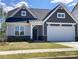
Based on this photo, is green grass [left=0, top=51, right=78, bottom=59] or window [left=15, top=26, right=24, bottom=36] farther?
window [left=15, top=26, right=24, bottom=36]

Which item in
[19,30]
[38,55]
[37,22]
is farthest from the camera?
[19,30]

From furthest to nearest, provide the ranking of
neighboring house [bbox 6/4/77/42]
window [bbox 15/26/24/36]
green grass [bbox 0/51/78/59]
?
window [bbox 15/26/24/36]
neighboring house [bbox 6/4/77/42]
green grass [bbox 0/51/78/59]

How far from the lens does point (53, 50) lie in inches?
231

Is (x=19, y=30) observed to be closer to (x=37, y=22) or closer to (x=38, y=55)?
(x=37, y=22)

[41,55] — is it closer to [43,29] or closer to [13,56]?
[13,56]

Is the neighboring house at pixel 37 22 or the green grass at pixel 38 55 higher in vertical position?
the neighboring house at pixel 37 22

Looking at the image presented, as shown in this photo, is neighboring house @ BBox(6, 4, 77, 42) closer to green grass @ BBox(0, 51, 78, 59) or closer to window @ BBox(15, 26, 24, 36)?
window @ BBox(15, 26, 24, 36)

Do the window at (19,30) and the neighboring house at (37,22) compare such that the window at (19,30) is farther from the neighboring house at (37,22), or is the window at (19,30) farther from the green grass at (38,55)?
the green grass at (38,55)

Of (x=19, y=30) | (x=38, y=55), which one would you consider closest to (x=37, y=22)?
(x=19, y=30)

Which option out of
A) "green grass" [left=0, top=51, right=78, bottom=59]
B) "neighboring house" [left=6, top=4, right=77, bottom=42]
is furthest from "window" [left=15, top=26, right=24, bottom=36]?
"green grass" [left=0, top=51, right=78, bottom=59]

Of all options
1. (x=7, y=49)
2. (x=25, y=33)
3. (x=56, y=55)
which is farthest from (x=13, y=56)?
(x=25, y=33)

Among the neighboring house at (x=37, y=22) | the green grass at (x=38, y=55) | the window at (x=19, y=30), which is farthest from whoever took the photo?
the window at (x=19, y=30)

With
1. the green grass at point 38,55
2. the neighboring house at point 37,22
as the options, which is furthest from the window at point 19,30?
the green grass at point 38,55

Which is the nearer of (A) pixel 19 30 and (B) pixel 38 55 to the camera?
(B) pixel 38 55
